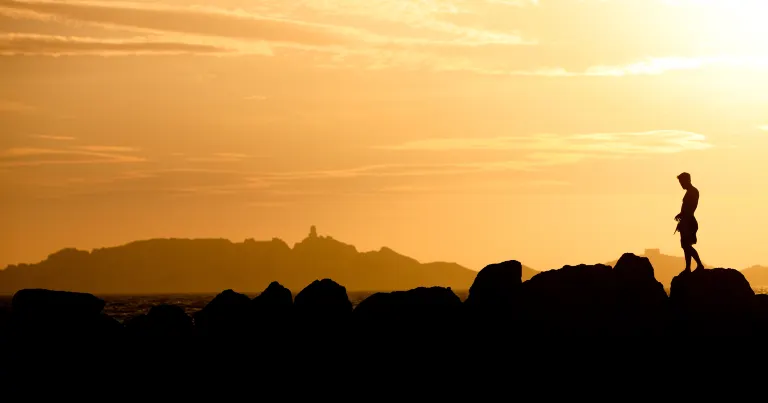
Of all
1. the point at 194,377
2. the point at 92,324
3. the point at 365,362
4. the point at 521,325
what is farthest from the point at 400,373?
the point at 92,324

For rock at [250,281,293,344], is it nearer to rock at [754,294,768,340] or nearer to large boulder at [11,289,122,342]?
large boulder at [11,289,122,342]

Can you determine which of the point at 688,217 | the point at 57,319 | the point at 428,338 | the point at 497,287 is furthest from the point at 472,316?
the point at 57,319

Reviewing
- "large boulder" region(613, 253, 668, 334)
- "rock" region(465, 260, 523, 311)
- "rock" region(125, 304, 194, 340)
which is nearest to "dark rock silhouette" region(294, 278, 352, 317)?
"rock" region(125, 304, 194, 340)

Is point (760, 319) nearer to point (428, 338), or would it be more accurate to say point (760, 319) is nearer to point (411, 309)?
point (428, 338)

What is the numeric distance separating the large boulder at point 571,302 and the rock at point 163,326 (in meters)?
9.06

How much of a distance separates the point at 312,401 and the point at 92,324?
6.33 m

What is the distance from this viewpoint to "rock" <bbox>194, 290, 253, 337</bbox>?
1204 inches

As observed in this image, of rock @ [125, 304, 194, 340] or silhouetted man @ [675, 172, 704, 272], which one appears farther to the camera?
rock @ [125, 304, 194, 340]

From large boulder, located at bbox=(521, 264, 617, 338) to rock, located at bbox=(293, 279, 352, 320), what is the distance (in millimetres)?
4823

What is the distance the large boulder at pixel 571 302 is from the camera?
96.7 ft

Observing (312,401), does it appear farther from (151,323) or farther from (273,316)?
(151,323)

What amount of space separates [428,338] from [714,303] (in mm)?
7551

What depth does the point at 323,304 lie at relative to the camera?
30.9 meters

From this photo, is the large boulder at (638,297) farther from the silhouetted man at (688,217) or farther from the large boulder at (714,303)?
the silhouetted man at (688,217)
